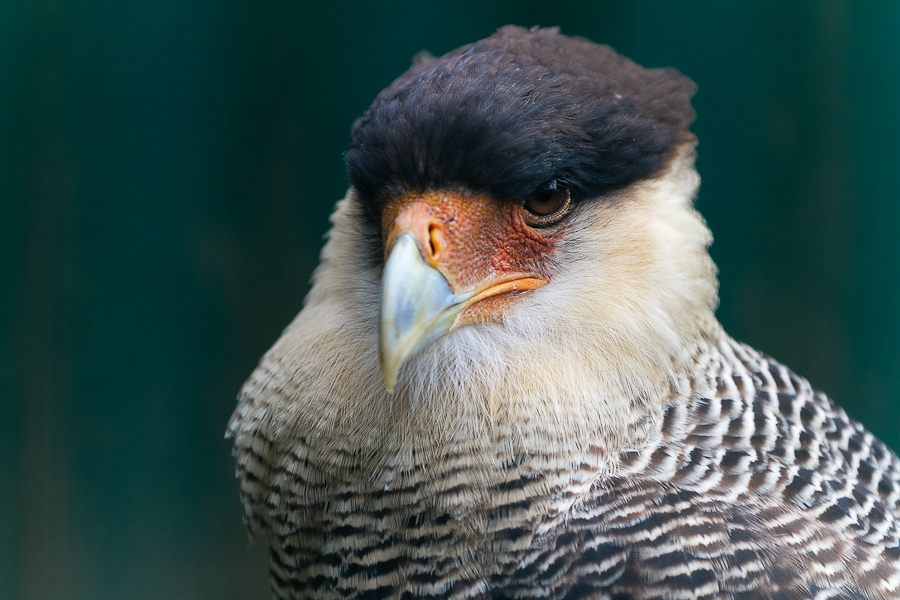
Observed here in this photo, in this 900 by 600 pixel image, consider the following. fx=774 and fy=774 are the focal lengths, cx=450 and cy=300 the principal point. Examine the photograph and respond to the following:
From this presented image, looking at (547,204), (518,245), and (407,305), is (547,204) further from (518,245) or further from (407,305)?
(407,305)

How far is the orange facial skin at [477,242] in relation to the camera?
0.95 m

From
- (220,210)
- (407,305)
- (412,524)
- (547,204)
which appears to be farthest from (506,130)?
(220,210)

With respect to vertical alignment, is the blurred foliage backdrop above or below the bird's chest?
above

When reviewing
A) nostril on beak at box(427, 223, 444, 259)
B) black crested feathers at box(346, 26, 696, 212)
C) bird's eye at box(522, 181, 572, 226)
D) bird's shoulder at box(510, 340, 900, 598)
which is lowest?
bird's shoulder at box(510, 340, 900, 598)

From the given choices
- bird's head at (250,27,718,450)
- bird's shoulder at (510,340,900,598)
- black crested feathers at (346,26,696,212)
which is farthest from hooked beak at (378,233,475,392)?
bird's shoulder at (510,340,900,598)

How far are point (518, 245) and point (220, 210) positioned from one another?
1100 millimetres

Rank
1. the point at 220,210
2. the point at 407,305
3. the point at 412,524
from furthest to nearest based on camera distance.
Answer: the point at 220,210 < the point at 412,524 < the point at 407,305

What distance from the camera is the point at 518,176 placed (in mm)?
958

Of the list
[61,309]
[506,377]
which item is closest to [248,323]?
[61,309]

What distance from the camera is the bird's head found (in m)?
0.95

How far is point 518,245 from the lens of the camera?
1007 millimetres

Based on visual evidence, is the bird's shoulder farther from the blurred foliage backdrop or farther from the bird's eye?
the blurred foliage backdrop

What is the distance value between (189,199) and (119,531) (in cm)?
85

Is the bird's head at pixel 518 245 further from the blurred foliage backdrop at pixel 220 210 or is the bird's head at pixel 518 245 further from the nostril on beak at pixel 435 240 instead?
the blurred foliage backdrop at pixel 220 210
